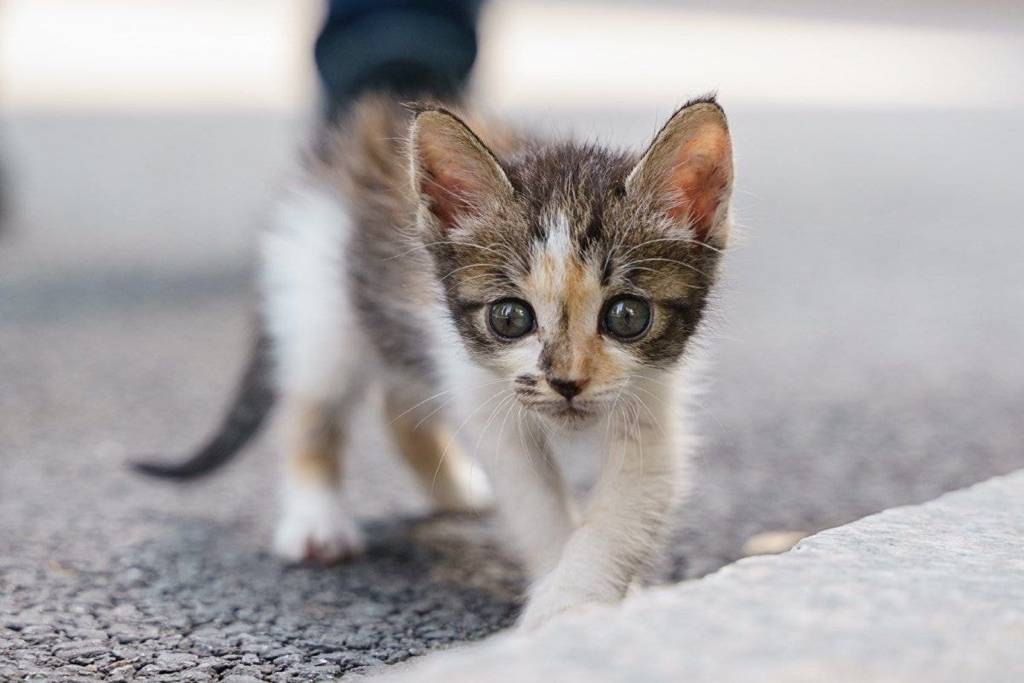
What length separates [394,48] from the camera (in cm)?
489

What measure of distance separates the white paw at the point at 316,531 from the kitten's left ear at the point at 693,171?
1.18 m

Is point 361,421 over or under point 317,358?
under

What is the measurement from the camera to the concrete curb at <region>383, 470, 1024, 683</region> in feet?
5.93

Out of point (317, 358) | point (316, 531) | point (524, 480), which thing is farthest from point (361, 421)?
point (524, 480)

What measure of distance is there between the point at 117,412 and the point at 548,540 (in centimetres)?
219

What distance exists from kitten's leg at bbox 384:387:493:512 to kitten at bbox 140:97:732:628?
40cm

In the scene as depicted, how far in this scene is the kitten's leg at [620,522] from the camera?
267cm

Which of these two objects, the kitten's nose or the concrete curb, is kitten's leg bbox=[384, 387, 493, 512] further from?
the concrete curb

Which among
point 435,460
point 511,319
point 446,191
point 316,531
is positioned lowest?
point 316,531

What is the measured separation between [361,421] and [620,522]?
2202mm

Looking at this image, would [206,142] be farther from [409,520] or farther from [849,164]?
[409,520]

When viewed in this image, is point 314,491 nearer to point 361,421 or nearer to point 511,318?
point 511,318

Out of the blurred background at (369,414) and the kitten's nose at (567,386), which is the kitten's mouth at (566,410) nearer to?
the kitten's nose at (567,386)

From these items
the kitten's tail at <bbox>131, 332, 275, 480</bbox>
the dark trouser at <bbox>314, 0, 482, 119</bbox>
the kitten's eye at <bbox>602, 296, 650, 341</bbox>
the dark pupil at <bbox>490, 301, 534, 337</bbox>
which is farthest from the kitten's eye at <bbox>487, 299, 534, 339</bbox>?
the dark trouser at <bbox>314, 0, 482, 119</bbox>
